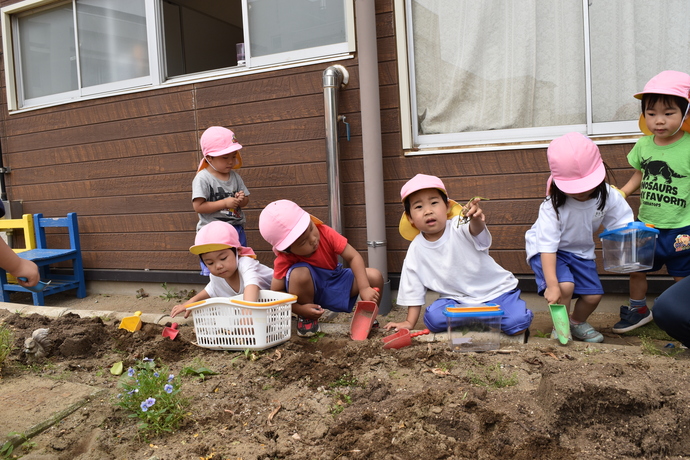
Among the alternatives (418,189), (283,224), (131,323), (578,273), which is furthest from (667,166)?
(131,323)

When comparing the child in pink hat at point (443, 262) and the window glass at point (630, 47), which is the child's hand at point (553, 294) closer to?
the child in pink hat at point (443, 262)

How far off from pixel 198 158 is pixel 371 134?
1.93m

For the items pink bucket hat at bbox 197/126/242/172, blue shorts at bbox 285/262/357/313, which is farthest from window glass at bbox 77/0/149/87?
blue shorts at bbox 285/262/357/313

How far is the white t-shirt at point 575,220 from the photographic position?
3344 mm

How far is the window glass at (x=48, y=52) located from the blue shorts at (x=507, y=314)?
16.6 feet

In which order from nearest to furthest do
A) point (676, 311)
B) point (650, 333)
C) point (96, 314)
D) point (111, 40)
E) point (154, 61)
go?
point (676, 311) → point (650, 333) → point (96, 314) → point (154, 61) → point (111, 40)

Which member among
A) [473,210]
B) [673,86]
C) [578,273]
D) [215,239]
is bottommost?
[578,273]

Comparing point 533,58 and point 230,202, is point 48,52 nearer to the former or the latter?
point 230,202

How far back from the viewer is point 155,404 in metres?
2.47

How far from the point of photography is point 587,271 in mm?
3438

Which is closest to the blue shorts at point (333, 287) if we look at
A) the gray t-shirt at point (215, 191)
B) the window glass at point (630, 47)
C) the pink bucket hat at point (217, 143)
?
the gray t-shirt at point (215, 191)

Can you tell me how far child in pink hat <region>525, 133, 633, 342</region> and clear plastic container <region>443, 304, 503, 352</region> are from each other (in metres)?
0.34

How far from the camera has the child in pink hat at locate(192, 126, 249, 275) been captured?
14.9ft

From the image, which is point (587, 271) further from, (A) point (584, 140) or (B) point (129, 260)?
(B) point (129, 260)
